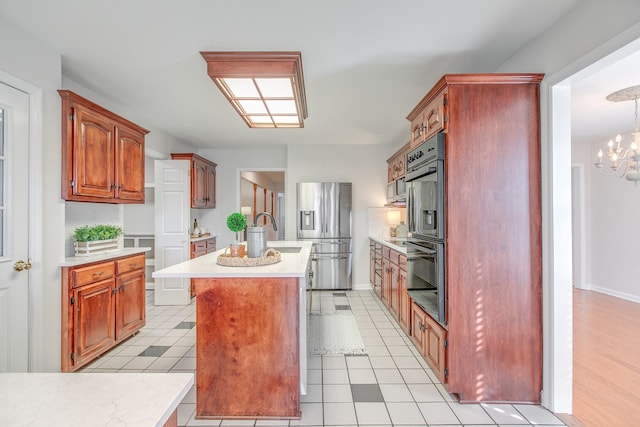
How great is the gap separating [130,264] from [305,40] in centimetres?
264

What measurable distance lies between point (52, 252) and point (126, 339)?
1.27 metres

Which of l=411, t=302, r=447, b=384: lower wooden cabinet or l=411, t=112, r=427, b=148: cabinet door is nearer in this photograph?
l=411, t=302, r=447, b=384: lower wooden cabinet

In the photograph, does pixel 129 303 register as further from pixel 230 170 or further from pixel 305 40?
pixel 230 170

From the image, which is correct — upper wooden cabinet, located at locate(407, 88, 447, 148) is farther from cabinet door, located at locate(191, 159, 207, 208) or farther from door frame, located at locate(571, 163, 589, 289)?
door frame, located at locate(571, 163, 589, 289)

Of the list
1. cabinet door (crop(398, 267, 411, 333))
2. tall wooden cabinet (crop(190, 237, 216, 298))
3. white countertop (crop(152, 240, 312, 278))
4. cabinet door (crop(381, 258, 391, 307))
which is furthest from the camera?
tall wooden cabinet (crop(190, 237, 216, 298))

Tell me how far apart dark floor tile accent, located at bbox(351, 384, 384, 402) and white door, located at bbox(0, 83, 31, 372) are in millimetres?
2223

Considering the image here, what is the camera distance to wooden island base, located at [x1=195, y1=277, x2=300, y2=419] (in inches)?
74.3

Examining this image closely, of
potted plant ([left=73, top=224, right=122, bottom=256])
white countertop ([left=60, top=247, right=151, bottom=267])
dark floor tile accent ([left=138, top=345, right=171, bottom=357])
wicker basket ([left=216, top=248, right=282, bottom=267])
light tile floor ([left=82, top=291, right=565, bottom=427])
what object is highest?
potted plant ([left=73, top=224, right=122, bottom=256])

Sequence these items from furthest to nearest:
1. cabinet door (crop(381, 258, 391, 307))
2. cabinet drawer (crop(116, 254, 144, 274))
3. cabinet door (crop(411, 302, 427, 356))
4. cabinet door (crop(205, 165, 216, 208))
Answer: cabinet door (crop(205, 165, 216, 208))
cabinet door (crop(381, 258, 391, 307))
cabinet drawer (crop(116, 254, 144, 274))
cabinet door (crop(411, 302, 427, 356))

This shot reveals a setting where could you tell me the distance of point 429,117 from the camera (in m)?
2.31

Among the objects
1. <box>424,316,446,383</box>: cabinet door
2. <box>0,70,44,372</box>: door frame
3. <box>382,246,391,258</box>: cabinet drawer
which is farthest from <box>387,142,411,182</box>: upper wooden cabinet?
<box>0,70,44,372</box>: door frame

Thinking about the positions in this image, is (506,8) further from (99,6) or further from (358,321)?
(358,321)

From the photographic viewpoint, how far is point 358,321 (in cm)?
362

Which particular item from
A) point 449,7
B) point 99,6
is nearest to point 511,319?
point 449,7
